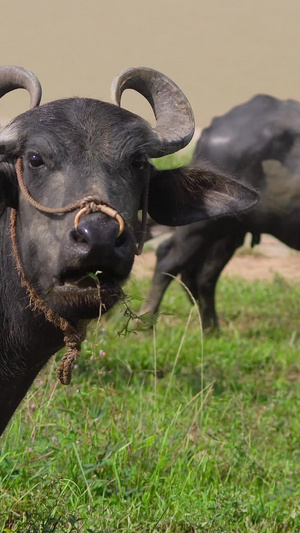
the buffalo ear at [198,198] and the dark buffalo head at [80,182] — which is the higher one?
the dark buffalo head at [80,182]

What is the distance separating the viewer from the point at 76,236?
270 cm

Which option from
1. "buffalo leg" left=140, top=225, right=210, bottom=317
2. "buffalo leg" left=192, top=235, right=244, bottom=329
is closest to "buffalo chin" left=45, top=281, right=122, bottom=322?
"buffalo leg" left=140, top=225, right=210, bottom=317

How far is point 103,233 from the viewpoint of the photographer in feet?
8.71

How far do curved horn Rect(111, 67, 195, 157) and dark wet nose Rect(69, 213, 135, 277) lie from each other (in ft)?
2.39

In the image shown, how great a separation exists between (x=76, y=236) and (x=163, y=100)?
1.03 metres

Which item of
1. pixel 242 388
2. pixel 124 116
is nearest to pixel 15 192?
pixel 124 116

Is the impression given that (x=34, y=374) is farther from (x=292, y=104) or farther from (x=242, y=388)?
(x=292, y=104)

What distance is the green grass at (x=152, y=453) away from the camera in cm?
343

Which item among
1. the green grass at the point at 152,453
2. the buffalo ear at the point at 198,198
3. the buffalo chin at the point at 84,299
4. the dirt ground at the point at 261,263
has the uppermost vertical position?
the buffalo ear at the point at 198,198

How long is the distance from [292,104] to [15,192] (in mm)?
4376

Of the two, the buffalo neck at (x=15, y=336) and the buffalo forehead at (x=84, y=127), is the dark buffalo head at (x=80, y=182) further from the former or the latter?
the buffalo neck at (x=15, y=336)

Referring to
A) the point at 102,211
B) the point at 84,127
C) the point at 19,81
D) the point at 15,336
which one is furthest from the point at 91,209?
the point at 19,81

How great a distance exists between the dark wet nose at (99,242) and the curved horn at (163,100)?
2.39 ft

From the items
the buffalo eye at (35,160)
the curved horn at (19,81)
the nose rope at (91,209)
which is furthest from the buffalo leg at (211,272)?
the nose rope at (91,209)
